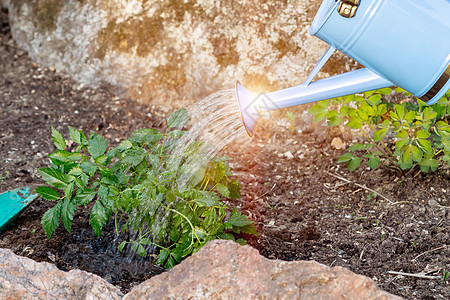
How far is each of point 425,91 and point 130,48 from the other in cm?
190

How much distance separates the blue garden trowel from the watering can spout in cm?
101

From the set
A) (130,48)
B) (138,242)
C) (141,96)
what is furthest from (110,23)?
(138,242)

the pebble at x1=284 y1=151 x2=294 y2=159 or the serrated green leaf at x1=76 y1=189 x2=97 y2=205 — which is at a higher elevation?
the serrated green leaf at x1=76 y1=189 x2=97 y2=205

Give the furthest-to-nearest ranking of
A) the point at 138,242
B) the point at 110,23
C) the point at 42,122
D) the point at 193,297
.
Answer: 1. the point at 110,23
2. the point at 42,122
3. the point at 138,242
4. the point at 193,297

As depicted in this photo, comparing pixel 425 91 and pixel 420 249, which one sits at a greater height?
pixel 425 91

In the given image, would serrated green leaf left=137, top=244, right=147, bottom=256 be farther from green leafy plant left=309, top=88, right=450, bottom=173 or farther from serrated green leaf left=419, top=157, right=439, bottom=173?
serrated green leaf left=419, top=157, right=439, bottom=173

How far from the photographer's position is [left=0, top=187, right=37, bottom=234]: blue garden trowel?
6.24 ft

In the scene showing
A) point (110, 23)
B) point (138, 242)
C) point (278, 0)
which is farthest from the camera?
point (110, 23)

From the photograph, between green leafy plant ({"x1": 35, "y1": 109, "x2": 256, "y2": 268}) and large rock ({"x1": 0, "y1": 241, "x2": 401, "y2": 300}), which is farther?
green leafy plant ({"x1": 35, "y1": 109, "x2": 256, "y2": 268})

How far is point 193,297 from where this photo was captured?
128cm

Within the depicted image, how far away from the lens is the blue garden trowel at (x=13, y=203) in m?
1.90

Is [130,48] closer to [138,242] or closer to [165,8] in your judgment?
[165,8]

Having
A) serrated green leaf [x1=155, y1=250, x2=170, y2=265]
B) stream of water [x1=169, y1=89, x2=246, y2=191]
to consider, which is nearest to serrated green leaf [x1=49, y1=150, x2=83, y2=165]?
stream of water [x1=169, y1=89, x2=246, y2=191]

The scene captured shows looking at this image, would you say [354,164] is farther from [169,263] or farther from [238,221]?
[169,263]
